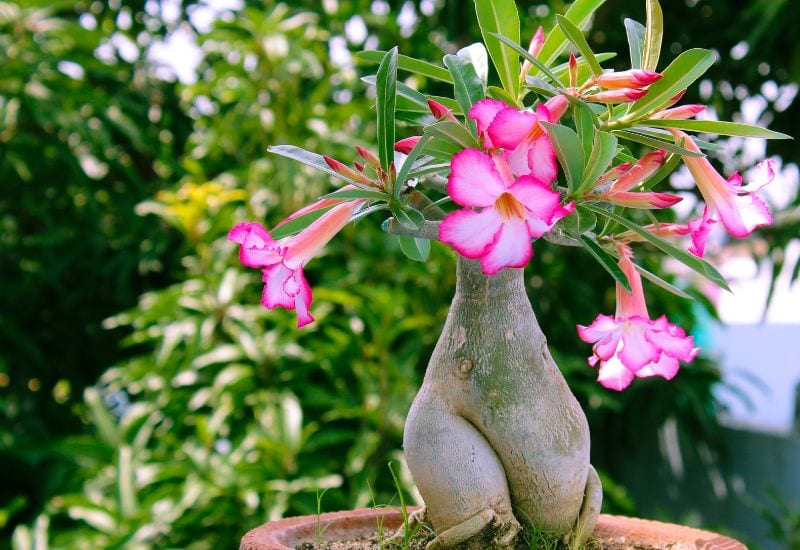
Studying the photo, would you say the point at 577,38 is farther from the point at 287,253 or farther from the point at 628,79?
the point at 287,253

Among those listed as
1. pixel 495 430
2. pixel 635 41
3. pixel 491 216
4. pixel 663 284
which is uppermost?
pixel 635 41

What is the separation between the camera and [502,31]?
2.73 ft

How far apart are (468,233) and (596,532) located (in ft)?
1.65

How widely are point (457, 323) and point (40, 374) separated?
2.32 metres

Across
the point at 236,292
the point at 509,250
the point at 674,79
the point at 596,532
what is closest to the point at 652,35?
the point at 674,79

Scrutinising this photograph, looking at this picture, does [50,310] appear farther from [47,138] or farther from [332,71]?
[332,71]

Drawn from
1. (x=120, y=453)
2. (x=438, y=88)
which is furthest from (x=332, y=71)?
(x=120, y=453)

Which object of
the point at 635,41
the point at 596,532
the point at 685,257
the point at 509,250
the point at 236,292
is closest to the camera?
the point at 509,250

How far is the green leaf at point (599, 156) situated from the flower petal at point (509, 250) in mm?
97

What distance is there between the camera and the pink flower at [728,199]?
2.57ft

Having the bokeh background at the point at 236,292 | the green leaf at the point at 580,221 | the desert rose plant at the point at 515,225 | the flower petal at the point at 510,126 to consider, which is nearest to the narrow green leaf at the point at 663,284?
the desert rose plant at the point at 515,225

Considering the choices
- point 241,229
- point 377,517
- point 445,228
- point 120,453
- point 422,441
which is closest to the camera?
point 445,228

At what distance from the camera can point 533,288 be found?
2.64 metres

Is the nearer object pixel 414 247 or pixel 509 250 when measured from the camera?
pixel 509 250
